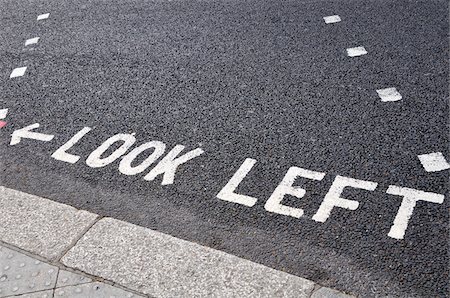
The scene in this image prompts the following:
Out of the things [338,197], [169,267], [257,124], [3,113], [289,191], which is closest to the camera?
[169,267]

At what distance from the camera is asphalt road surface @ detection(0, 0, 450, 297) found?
3.64m

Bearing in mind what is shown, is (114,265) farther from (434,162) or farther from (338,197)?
(434,162)

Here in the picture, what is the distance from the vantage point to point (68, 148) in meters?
4.81

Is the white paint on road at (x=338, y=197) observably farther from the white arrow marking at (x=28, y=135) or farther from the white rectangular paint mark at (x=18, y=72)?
the white rectangular paint mark at (x=18, y=72)

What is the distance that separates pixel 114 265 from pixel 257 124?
1.82 metres

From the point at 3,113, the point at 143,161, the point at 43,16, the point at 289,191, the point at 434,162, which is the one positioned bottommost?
the point at 434,162

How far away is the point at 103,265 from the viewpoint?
139 inches

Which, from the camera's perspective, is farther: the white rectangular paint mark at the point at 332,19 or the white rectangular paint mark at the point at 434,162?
the white rectangular paint mark at the point at 332,19

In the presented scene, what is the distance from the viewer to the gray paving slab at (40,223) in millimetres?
3750

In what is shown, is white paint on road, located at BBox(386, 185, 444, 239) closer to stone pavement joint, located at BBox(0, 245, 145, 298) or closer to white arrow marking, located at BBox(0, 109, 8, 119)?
stone pavement joint, located at BBox(0, 245, 145, 298)

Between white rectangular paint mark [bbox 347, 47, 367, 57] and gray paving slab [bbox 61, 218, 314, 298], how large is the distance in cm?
288

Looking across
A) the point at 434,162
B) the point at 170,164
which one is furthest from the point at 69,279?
the point at 434,162

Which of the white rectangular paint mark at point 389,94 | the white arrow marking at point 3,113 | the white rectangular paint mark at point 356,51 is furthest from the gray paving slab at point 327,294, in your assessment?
the white arrow marking at point 3,113

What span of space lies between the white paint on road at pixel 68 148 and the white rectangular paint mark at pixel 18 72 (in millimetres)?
1514
